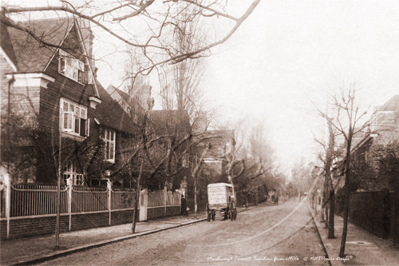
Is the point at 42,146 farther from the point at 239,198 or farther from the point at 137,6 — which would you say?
the point at 239,198

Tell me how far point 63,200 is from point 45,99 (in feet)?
19.8

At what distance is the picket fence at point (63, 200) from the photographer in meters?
12.4

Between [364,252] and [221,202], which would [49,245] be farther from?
[221,202]

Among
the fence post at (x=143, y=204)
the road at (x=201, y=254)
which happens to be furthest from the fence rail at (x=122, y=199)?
the road at (x=201, y=254)

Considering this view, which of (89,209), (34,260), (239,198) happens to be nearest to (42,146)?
(34,260)

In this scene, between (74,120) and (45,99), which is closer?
(45,99)

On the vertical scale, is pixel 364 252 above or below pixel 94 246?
above

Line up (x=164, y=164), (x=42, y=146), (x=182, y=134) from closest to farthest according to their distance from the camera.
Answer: (x=42, y=146)
(x=182, y=134)
(x=164, y=164)

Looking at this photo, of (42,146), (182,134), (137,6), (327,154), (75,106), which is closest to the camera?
(137,6)

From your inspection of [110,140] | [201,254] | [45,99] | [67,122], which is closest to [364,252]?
[201,254]

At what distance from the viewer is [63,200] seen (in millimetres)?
15883

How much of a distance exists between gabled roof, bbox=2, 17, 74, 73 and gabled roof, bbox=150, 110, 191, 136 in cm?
656

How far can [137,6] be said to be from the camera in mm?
5863

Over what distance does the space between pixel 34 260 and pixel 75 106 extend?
11734mm
